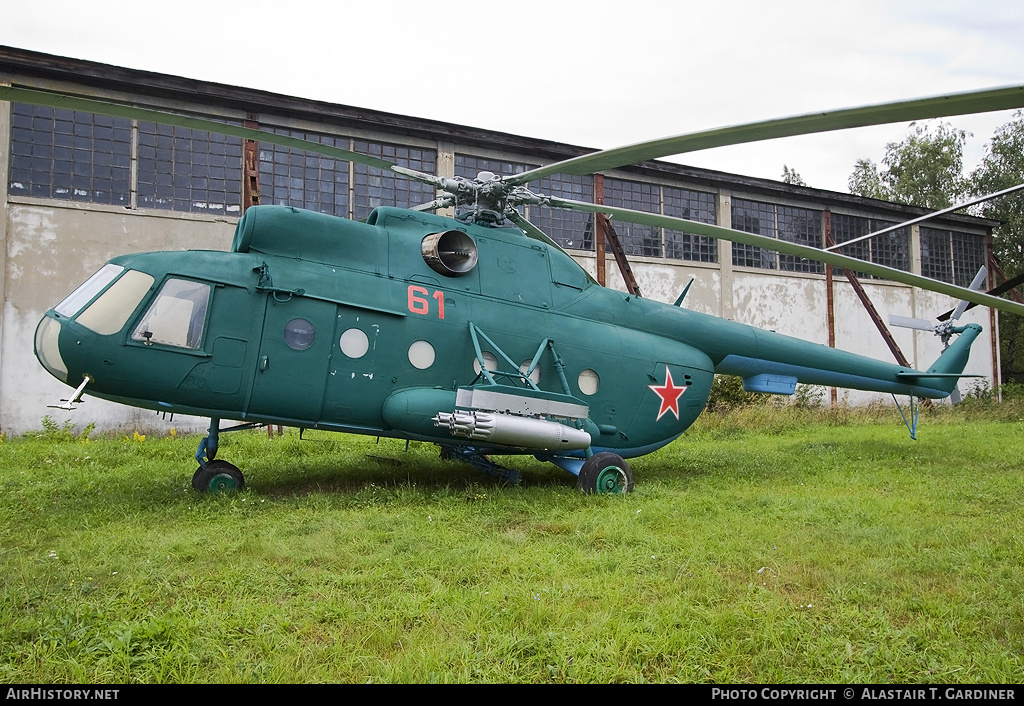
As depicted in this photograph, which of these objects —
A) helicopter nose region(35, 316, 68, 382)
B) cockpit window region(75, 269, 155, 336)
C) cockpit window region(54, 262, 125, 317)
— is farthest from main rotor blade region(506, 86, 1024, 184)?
helicopter nose region(35, 316, 68, 382)

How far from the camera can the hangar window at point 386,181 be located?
1800 cm

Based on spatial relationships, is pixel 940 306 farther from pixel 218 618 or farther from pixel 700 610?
pixel 218 618

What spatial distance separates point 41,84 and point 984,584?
18.4m

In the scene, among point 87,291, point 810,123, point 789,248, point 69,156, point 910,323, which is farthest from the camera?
point 69,156

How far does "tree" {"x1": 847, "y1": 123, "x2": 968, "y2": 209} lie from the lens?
39.3 meters

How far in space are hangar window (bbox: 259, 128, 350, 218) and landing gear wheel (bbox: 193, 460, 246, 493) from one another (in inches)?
423

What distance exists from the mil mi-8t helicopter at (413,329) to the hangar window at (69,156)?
1020 centimetres

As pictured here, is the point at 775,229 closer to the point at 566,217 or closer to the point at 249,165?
the point at 566,217

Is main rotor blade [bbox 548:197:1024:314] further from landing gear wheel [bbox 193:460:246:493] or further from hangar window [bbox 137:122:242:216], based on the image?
hangar window [bbox 137:122:242:216]

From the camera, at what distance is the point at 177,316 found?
269 inches

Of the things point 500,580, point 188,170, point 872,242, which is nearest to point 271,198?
point 188,170

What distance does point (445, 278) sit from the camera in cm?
825

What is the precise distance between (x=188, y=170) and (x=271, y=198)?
6.27 ft

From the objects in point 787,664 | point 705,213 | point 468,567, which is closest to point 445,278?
point 468,567
